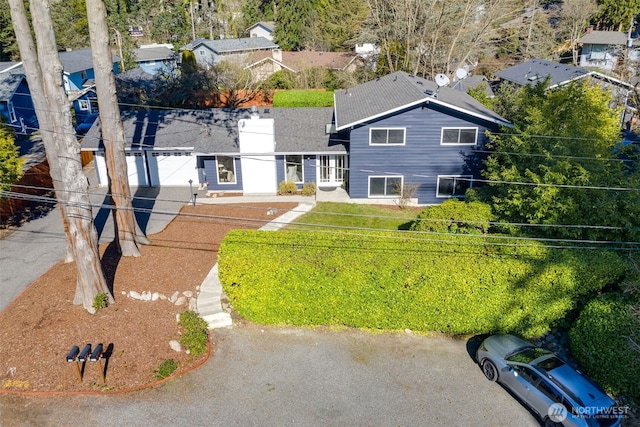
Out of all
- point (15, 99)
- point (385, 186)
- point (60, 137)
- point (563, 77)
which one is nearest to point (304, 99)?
point (385, 186)

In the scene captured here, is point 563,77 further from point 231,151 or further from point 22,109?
point 22,109

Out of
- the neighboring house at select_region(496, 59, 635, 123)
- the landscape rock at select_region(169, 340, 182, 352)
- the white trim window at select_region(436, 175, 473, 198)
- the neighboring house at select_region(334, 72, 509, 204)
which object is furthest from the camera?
the neighboring house at select_region(496, 59, 635, 123)

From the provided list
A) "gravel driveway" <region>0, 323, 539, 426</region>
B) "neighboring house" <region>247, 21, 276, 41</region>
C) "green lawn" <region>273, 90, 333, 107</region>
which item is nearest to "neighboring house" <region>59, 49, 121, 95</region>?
"green lawn" <region>273, 90, 333, 107</region>

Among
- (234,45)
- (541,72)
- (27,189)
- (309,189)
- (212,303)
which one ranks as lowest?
(212,303)

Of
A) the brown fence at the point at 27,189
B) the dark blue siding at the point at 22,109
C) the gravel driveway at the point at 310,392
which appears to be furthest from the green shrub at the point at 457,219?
the dark blue siding at the point at 22,109

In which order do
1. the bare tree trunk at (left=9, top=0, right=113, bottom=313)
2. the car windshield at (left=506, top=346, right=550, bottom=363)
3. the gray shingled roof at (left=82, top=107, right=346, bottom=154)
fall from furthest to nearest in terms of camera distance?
the gray shingled roof at (left=82, top=107, right=346, bottom=154)
the bare tree trunk at (left=9, top=0, right=113, bottom=313)
the car windshield at (left=506, top=346, right=550, bottom=363)

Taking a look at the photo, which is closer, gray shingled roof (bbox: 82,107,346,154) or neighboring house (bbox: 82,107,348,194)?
neighboring house (bbox: 82,107,348,194)

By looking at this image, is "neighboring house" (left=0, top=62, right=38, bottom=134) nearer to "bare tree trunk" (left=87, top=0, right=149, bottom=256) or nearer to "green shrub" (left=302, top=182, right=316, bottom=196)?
"bare tree trunk" (left=87, top=0, right=149, bottom=256)
